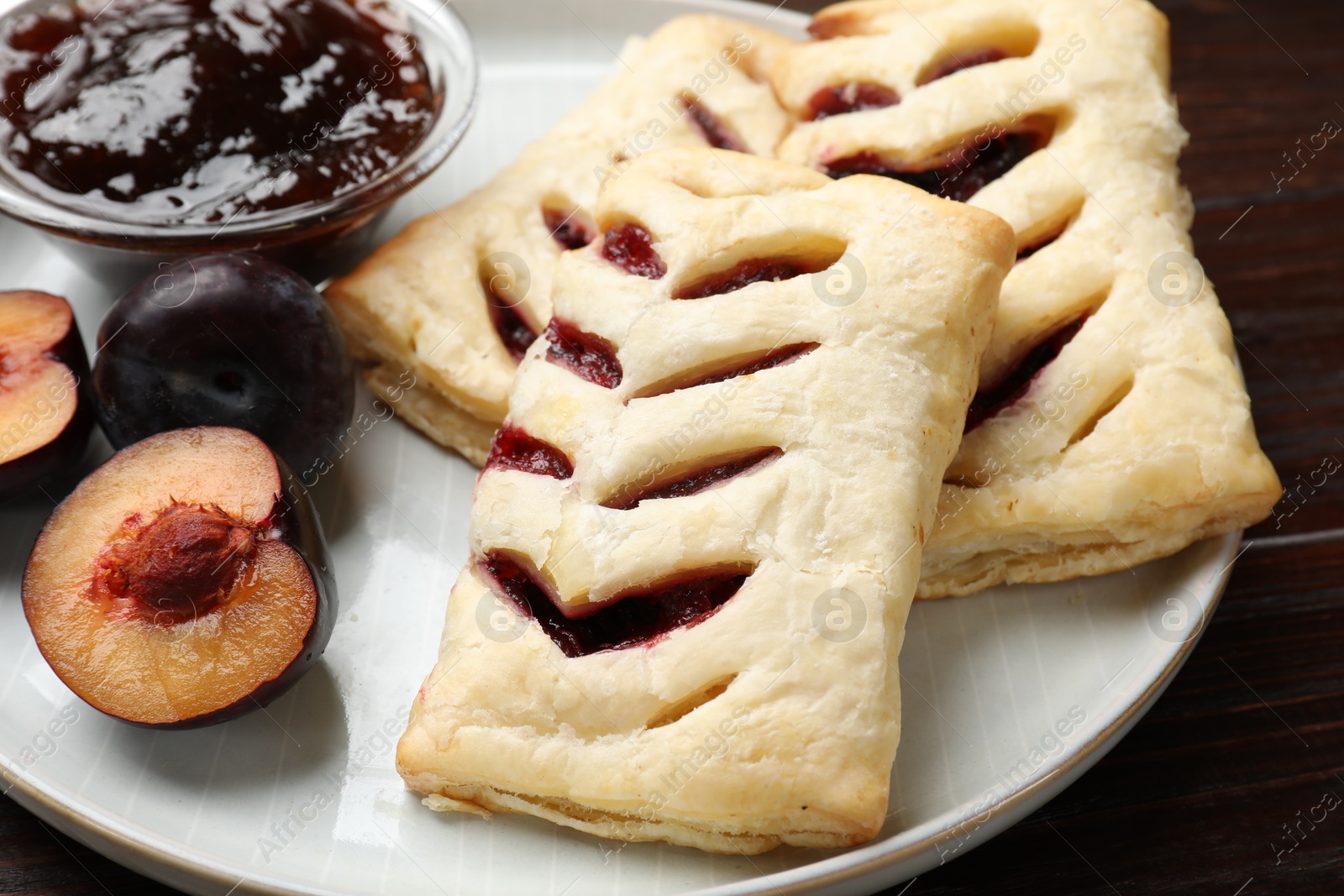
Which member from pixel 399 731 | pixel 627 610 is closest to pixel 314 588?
pixel 399 731

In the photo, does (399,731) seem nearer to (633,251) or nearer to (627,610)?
(627,610)

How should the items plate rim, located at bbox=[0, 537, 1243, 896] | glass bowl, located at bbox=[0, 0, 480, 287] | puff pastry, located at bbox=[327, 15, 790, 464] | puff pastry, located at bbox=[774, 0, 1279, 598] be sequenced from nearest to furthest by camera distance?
plate rim, located at bbox=[0, 537, 1243, 896] → puff pastry, located at bbox=[774, 0, 1279, 598] → glass bowl, located at bbox=[0, 0, 480, 287] → puff pastry, located at bbox=[327, 15, 790, 464]

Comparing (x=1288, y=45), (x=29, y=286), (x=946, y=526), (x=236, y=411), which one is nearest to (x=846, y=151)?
(x=946, y=526)

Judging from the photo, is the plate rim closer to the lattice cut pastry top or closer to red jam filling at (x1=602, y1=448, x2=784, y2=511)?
the lattice cut pastry top

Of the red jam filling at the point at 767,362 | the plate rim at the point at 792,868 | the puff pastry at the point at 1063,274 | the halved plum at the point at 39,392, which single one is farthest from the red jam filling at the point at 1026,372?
the halved plum at the point at 39,392

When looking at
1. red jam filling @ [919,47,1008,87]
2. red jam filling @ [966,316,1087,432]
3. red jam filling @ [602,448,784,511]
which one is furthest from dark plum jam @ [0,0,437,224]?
red jam filling @ [966,316,1087,432]
